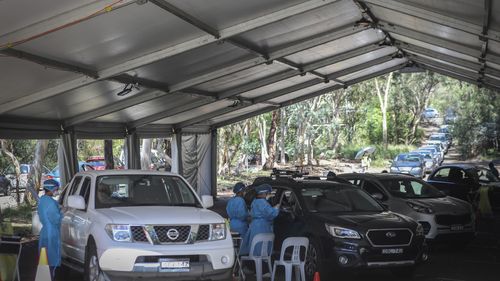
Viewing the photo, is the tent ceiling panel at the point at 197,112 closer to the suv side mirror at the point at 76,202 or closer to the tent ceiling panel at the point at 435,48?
the tent ceiling panel at the point at 435,48

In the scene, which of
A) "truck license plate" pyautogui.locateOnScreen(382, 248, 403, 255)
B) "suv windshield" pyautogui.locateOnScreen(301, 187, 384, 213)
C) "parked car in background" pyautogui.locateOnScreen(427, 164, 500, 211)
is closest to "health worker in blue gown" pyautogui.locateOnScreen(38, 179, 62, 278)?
"suv windshield" pyautogui.locateOnScreen(301, 187, 384, 213)

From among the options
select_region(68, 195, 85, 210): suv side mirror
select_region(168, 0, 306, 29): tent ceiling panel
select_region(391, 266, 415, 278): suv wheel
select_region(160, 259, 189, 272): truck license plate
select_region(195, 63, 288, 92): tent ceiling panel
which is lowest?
select_region(391, 266, 415, 278): suv wheel

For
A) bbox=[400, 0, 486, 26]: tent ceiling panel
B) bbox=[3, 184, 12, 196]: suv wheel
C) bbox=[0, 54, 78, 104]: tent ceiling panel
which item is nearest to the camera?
bbox=[400, 0, 486, 26]: tent ceiling panel

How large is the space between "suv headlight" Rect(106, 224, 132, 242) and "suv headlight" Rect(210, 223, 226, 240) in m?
1.07

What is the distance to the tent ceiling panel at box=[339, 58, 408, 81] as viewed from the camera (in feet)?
73.5

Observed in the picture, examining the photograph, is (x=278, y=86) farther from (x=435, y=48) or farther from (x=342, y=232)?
(x=342, y=232)

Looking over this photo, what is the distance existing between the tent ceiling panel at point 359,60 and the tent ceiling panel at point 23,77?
986 centimetres

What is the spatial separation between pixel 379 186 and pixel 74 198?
7345 mm

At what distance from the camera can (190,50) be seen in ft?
41.7

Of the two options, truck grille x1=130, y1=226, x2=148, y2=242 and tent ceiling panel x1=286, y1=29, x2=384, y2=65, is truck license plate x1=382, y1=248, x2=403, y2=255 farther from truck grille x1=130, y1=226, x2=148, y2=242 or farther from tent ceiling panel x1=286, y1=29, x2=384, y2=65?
tent ceiling panel x1=286, y1=29, x2=384, y2=65

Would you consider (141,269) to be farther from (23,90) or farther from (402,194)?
(402,194)

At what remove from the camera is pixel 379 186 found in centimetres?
1370

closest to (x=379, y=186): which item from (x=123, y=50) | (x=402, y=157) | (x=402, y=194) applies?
(x=402, y=194)

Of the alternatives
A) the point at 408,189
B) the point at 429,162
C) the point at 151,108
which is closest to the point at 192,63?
the point at 151,108
